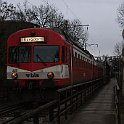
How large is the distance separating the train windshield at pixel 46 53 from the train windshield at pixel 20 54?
1.21 feet

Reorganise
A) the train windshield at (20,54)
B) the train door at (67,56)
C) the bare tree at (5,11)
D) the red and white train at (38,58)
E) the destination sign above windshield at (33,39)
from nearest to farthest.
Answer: the red and white train at (38,58) → the train door at (67,56) → the destination sign above windshield at (33,39) → the train windshield at (20,54) → the bare tree at (5,11)

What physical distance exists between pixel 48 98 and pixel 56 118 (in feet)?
18.3

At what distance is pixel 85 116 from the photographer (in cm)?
1439

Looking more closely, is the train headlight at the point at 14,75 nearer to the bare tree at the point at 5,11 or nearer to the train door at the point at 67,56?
the train door at the point at 67,56

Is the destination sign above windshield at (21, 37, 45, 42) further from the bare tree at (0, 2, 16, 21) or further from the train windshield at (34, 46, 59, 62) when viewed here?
the bare tree at (0, 2, 16, 21)

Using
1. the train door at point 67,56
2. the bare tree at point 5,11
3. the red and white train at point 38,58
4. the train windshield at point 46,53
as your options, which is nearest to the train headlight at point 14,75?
the red and white train at point 38,58

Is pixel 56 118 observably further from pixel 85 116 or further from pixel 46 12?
pixel 46 12

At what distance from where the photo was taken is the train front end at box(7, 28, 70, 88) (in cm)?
1698

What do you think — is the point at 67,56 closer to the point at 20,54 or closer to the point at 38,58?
the point at 38,58

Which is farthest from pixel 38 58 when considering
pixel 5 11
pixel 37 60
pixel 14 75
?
pixel 5 11

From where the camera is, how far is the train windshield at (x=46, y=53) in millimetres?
17062

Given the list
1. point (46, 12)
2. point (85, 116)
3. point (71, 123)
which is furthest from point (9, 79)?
point (46, 12)

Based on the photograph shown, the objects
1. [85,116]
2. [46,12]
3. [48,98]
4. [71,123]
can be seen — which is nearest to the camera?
[71,123]

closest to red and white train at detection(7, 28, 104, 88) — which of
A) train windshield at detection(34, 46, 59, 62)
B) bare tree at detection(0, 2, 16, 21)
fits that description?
train windshield at detection(34, 46, 59, 62)
